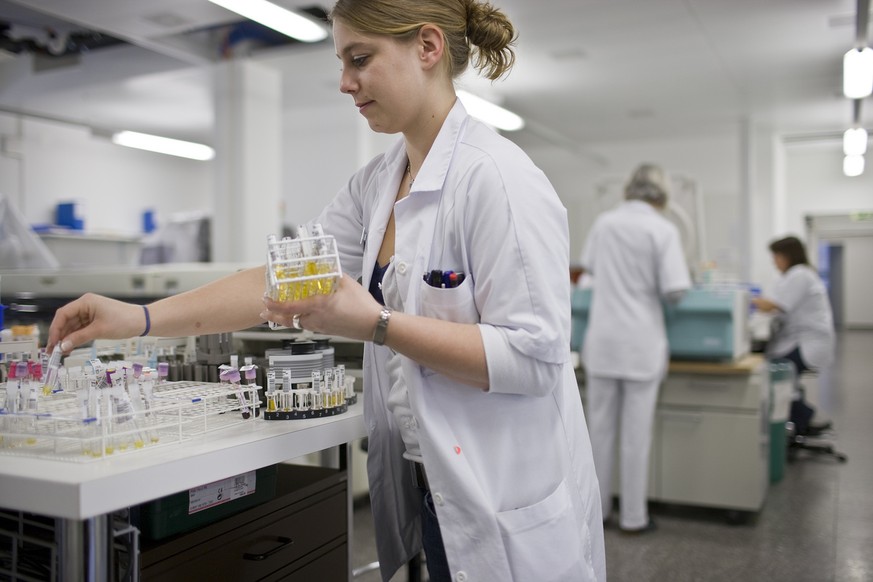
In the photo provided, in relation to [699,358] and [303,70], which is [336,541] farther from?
[303,70]

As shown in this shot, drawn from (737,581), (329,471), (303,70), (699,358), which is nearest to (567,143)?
(303,70)

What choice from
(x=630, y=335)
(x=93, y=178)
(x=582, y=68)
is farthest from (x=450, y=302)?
(x=93, y=178)

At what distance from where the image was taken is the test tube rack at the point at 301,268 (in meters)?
0.90

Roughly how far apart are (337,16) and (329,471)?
892 mm

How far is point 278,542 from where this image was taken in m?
1.28

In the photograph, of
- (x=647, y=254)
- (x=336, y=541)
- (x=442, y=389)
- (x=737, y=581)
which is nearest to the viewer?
(x=442, y=389)

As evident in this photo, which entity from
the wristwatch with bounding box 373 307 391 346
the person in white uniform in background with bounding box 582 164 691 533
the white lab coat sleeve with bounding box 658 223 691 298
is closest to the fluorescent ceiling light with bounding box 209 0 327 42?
the person in white uniform in background with bounding box 582 164 691 533

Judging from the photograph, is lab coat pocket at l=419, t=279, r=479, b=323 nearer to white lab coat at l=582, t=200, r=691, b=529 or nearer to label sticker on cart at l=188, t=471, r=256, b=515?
label sticker on cart at l=188, t=471, r=256, b=515

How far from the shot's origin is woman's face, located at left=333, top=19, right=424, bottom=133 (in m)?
1.04

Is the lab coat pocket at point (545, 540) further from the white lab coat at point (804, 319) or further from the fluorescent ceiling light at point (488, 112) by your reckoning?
the fluorescent ceiling light at point (488, 112)

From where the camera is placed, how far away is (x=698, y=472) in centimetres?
329

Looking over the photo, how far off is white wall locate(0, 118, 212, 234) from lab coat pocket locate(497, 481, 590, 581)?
755cm

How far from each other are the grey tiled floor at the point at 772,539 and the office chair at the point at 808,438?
0.17 meters

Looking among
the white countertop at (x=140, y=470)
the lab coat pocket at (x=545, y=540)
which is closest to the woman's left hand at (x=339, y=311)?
the white countertop at (x=140, y=470)
